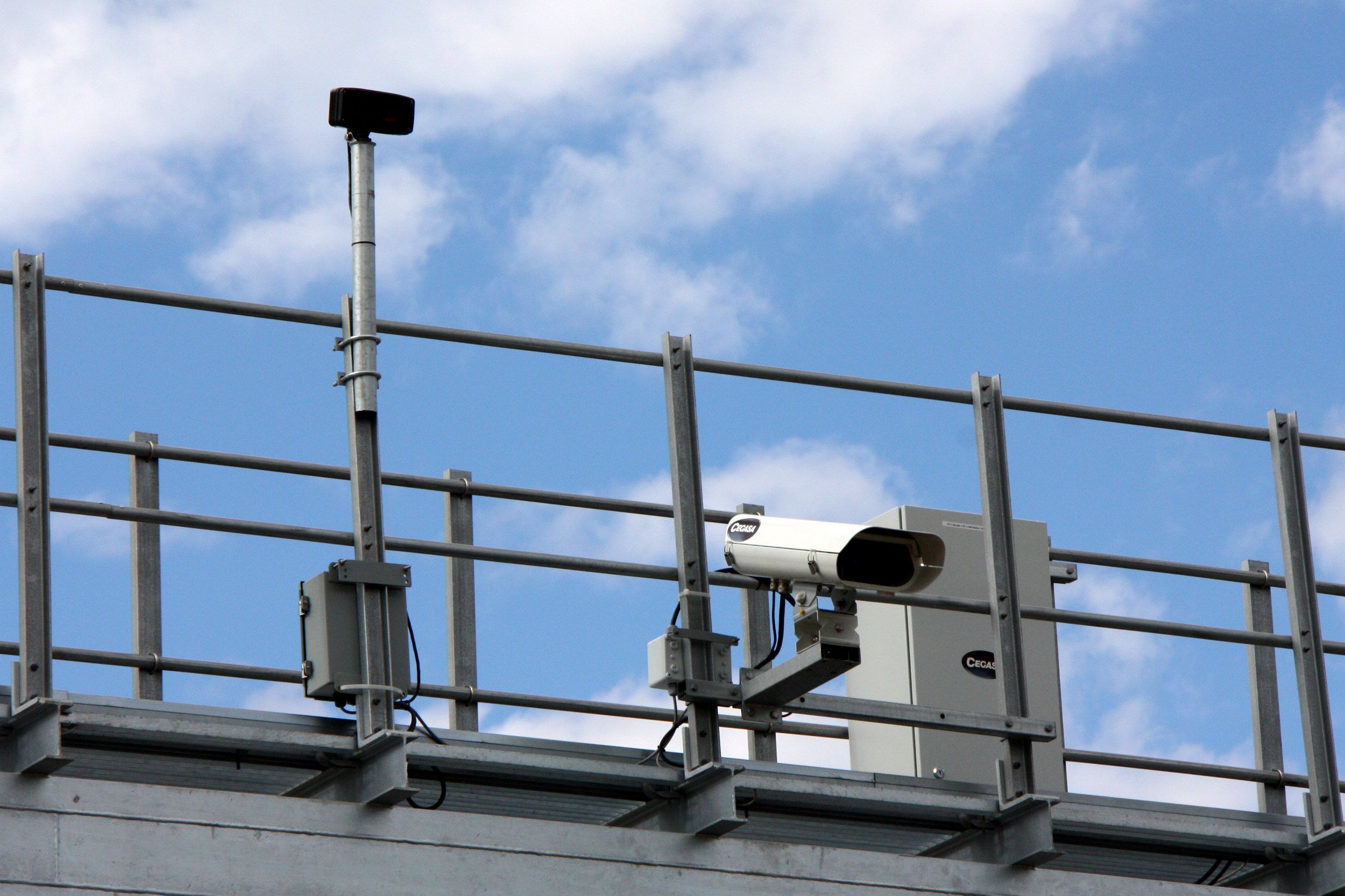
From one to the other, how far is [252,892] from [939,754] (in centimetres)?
308

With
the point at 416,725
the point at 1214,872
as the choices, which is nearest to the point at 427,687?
the point at 416,725

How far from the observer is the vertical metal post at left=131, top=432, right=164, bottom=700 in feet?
26.2

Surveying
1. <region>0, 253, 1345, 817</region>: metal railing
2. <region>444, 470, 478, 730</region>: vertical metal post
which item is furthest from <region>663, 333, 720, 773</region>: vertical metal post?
<region>444, 470, 478, 730</region>: vertical metal post

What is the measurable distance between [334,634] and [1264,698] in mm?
4214

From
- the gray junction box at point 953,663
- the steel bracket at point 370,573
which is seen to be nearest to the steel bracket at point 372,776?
the steel bracket at point 370,573

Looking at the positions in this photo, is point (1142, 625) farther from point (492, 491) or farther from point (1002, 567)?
point (492, 491)

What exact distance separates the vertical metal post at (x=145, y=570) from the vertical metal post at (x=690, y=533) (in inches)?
79.0

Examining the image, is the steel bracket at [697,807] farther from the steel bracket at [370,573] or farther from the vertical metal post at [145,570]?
the vertical metal post at [145,570]

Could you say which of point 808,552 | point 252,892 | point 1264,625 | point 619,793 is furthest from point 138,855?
point 1264,625

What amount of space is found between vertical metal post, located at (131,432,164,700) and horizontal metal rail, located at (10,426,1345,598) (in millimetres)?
106

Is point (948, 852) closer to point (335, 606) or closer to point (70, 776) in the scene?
point (335, 606)

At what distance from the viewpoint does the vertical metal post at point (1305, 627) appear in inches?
300

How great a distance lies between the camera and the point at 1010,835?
7.22 meters

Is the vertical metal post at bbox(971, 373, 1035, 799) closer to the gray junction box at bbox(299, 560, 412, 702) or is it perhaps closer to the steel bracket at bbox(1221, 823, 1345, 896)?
the steel bracket at bbox(1221, 823, 1345, 896)
